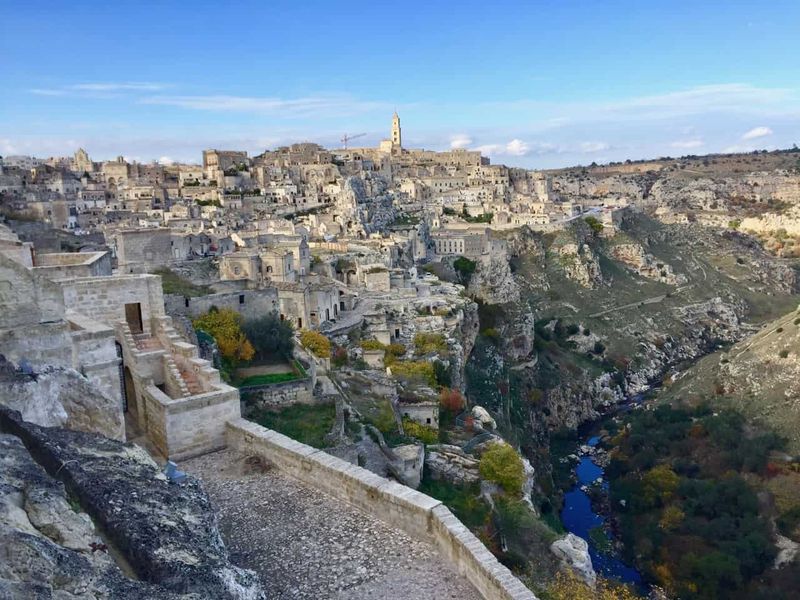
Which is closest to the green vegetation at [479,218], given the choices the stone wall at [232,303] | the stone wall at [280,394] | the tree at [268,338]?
the stone wall at [232,303]

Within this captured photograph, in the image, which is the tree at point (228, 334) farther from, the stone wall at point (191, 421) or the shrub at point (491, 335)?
the shrub at point (491, 335)

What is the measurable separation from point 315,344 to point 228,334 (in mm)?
4643

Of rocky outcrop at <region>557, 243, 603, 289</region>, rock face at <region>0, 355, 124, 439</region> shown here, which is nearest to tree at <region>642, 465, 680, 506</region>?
rocky outcrop at <region>557, 243, 603, 289</region>

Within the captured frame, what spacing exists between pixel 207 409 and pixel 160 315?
Result: 2957 millimetres

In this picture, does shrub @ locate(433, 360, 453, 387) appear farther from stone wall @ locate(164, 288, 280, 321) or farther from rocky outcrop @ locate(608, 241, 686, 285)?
rocky outcrop @ locate(608, 241, 686, 285)

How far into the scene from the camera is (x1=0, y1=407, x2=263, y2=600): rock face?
4281mm

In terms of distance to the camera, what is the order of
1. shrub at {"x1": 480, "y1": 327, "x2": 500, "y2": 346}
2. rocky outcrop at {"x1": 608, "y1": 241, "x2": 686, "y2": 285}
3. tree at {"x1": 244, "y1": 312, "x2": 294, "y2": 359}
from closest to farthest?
1. tree at {"x1": 244, "y1": 312, "x2": 294, "y2": 359}
2. shrub at {"x1": 480, "y1": 327, "x2": 500, "y2": 346}
3. rocky outcrop at {"x1": 608, "y1": 241, "x2": 686, "y2": 285}

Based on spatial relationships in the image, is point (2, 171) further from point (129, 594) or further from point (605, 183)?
point (605, 183)

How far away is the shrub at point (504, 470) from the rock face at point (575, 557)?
2.04 meters

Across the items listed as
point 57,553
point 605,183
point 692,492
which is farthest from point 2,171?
point 605,183

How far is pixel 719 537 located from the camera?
85.8 feet

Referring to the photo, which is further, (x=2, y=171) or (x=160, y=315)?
(x=2, y=171)

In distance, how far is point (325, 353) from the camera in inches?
799

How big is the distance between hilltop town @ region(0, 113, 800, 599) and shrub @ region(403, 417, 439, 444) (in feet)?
0.41
